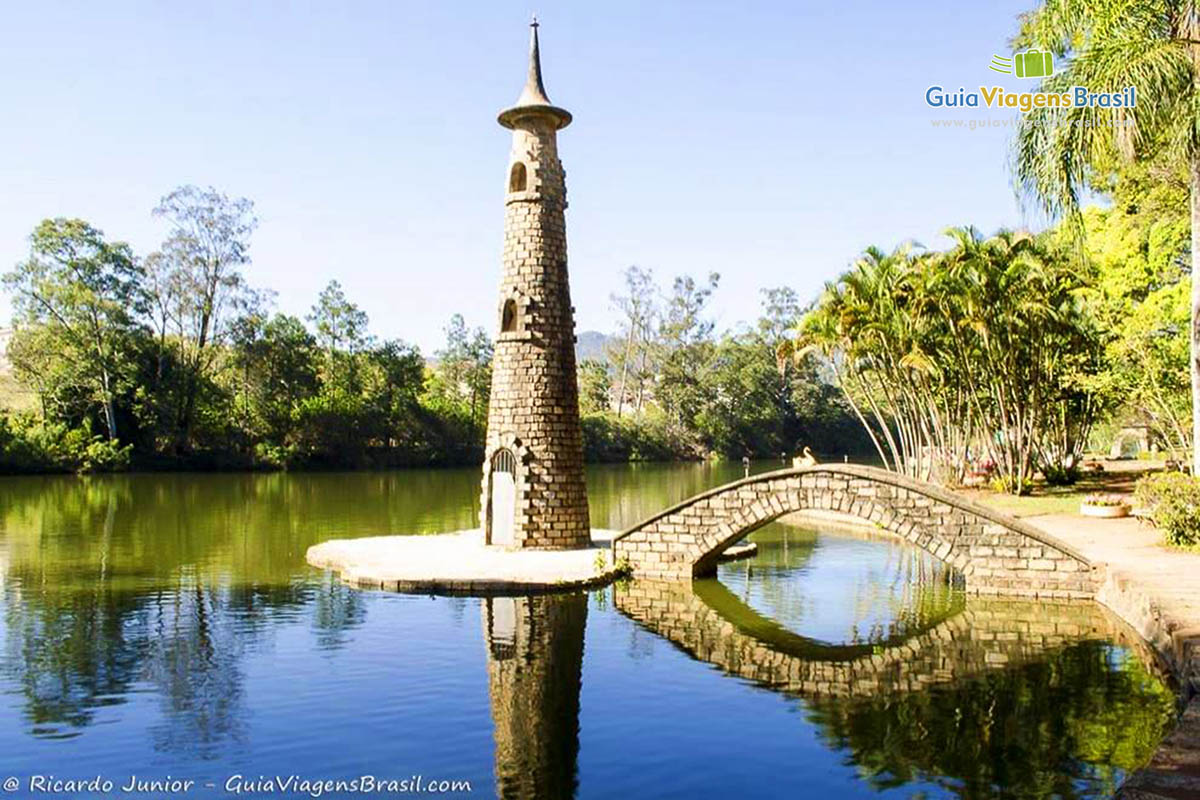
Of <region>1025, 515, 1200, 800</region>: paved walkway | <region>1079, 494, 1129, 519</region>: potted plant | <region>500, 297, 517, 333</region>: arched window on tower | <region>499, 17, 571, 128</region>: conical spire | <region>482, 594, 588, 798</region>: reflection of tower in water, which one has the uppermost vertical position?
<region>499, 17, 571, 128</region>: conical spire

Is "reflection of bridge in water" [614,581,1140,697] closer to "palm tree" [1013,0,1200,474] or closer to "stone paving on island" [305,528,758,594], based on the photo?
"stone paving on island" [305,528,758,594]

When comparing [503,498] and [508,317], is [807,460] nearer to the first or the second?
[503,498]

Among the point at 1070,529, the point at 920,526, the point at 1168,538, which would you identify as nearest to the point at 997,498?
the point at 1070,529

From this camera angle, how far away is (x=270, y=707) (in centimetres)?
1077

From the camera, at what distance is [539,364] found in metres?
20.2

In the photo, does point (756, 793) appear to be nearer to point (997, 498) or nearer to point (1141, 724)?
point (1141, 724)

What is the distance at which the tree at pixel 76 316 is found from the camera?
4834cm

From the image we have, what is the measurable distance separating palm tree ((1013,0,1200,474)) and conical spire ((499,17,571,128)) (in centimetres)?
934

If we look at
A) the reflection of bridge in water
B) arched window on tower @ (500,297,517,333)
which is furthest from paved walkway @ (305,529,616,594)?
arched window on tower @ (500,297,517,333)

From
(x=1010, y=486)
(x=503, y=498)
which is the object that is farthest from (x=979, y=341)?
(x=503, y=498)

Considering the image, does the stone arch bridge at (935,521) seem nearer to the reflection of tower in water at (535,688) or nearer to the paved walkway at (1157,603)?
the paved walkway at (1157,603)

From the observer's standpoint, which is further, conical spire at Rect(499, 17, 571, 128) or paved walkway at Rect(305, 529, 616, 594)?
conical spire at Rect(499, 17, 571, 128)

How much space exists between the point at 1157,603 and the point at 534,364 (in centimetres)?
1217

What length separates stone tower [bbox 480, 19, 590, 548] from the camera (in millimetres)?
20109
